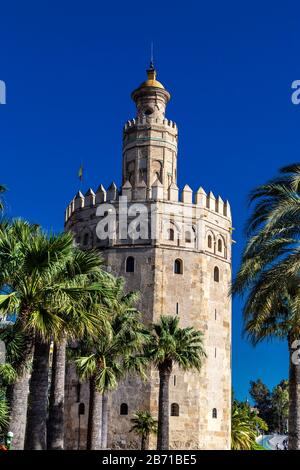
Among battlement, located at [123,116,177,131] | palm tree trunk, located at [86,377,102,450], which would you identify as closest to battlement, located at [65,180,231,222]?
battlement, located at [123,116,177,131]

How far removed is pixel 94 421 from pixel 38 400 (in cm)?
1228

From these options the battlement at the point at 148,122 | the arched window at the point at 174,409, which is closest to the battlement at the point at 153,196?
the battlement at the point at 148,122

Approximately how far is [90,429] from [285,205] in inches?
602

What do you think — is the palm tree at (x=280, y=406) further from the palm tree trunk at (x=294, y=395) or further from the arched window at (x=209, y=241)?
the palm tree trunk at (x=294, y=395)

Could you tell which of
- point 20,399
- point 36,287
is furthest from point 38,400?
point 36,287

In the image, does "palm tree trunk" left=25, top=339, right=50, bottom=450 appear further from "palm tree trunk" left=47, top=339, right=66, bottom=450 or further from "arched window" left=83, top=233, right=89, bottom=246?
"arched window" left=83, top=233, right=89, bottom=246

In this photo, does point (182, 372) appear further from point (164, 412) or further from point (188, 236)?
point (164, 412)

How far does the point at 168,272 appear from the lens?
4419cm

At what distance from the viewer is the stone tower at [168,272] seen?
139 feet

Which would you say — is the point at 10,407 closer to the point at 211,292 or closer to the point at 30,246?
the point at 30,246

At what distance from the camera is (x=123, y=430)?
1656 inches

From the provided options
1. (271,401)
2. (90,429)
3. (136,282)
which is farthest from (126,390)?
(271,401)

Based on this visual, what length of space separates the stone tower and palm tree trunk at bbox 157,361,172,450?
390 inches

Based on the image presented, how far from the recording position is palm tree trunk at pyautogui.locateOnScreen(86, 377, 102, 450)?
2828 centimetres
